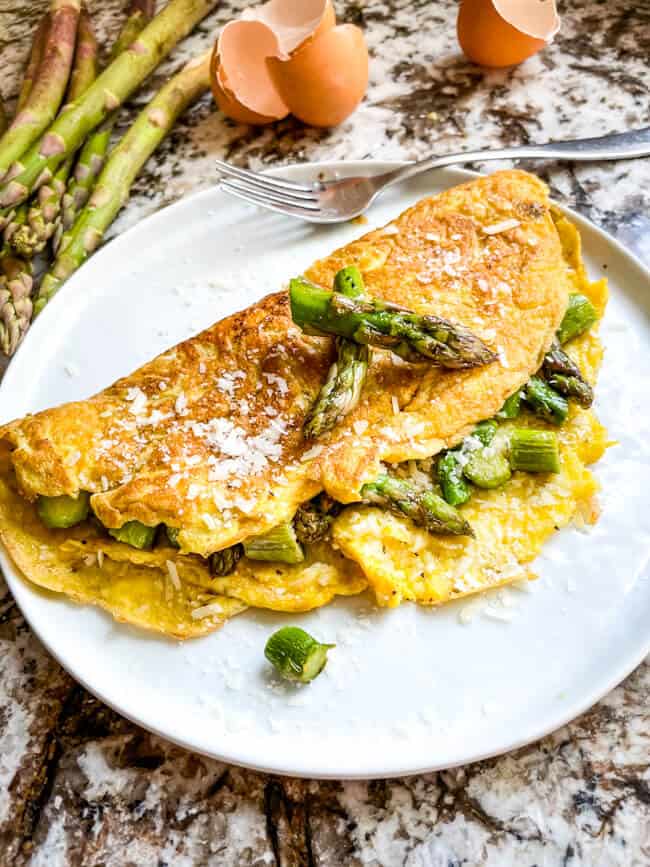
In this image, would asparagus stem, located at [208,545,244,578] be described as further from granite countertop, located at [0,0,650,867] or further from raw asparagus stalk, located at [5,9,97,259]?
raw asparagus stalk, located at [5,9,97,259]

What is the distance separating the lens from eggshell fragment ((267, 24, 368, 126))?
3363 millimetres

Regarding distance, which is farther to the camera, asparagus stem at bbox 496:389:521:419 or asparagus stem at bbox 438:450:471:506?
asparagus stem at bbox 496:389:521:419

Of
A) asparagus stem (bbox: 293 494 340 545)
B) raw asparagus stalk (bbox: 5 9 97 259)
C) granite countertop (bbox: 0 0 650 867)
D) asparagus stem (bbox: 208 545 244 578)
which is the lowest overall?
granite countertop (bbox: 0 0 650 867)

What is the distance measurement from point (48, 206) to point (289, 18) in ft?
4.31

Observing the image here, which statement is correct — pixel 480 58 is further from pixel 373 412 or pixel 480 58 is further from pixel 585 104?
pixel 373 412

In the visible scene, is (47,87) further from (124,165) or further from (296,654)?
(296,654)

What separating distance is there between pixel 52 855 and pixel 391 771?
92 cm

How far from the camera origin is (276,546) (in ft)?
7.74

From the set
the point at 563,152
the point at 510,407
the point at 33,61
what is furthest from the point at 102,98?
the point at 510,407

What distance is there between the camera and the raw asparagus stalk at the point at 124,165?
3.31 meters

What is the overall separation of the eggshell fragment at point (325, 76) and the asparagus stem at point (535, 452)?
1814mm

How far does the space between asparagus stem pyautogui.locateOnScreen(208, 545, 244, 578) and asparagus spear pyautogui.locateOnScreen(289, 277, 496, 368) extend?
0.70m

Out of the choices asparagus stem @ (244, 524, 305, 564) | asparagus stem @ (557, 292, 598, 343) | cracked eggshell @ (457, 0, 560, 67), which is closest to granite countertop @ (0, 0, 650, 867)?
asparagus stem @ (244, 524, 305, 564)

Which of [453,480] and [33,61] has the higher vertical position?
[33,61]
